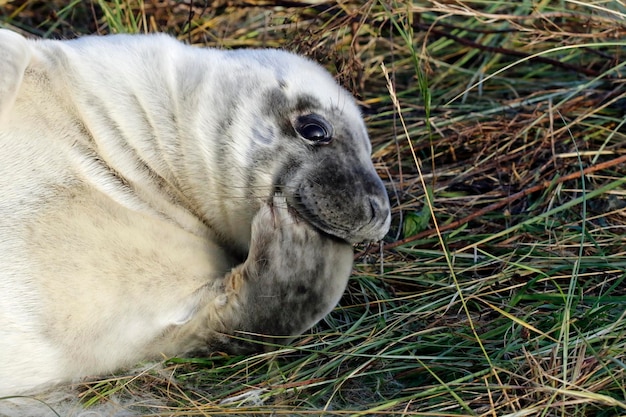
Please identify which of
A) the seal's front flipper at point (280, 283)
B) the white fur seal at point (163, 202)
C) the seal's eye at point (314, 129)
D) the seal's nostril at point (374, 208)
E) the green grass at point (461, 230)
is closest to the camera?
the green grass at point (461, 230)

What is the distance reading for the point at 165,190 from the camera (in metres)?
2.80

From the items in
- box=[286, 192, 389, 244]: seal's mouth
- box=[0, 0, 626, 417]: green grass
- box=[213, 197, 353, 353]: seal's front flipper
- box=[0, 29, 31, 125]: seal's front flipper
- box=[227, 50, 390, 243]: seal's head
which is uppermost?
box=[0, 29, 31, 125]: seal's front flipper

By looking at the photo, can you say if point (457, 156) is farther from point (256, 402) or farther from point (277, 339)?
point (256, 402)

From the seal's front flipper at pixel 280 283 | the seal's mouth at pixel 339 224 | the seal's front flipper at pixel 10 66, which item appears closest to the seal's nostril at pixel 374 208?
the seal's mouth at pixel 339 224

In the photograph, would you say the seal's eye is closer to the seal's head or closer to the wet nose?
the seal's head

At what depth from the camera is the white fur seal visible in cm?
244

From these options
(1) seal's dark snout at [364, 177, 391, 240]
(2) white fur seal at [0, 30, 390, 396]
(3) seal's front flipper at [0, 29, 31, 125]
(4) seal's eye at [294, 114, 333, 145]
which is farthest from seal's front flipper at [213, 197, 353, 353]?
(3) seal's front flipper at [0, 29, 31, 125]

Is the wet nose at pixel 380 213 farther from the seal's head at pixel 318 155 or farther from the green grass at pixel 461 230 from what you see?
the green grass at pixel 461 230

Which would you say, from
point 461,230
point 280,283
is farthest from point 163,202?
point 461,230

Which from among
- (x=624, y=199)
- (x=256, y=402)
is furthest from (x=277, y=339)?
(x=624, y=199)

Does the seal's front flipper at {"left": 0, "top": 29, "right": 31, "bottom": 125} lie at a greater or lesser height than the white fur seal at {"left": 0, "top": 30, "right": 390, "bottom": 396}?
greater

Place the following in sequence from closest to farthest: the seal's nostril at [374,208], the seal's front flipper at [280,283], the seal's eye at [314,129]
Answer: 1. the seal's front flipper at [280,283]
2. the seal's nostril at [374,208]
3. the seal's eye at [314,129]

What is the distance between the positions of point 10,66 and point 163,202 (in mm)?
592

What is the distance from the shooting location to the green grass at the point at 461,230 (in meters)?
2.32
